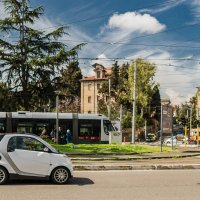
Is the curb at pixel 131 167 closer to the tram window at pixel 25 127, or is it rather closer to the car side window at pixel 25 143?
the car side window at pixel 25 143

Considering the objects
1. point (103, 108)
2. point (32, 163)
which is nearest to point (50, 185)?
point (32, 163)

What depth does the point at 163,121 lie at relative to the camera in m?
33.7

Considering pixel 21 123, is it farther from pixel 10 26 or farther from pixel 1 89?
pixel 10 26

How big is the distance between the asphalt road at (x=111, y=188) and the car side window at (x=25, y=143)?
1.00m

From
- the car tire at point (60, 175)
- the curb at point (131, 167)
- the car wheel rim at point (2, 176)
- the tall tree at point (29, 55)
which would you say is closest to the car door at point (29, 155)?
the car tire at point (60, 175)

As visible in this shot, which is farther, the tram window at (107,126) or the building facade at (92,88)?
the building facade at (92,88)

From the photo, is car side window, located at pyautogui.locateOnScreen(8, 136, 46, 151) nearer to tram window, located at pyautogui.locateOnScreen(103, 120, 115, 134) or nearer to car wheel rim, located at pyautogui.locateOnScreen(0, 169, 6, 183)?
car wheel rim, located at pyautogui.locateOnScreen(0, 169, 6, 183)

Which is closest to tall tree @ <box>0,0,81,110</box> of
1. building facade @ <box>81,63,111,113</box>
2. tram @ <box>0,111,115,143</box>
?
tram @ <box>0,111,115,143</box>

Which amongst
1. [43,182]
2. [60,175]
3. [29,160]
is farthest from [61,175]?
[29,160]

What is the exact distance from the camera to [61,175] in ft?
42.4

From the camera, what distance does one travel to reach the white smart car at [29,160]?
489 inches

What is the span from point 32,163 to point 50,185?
31.0 inches

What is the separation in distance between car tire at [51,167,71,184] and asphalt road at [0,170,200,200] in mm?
207

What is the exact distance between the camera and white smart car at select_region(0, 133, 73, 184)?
1241 centimetres
